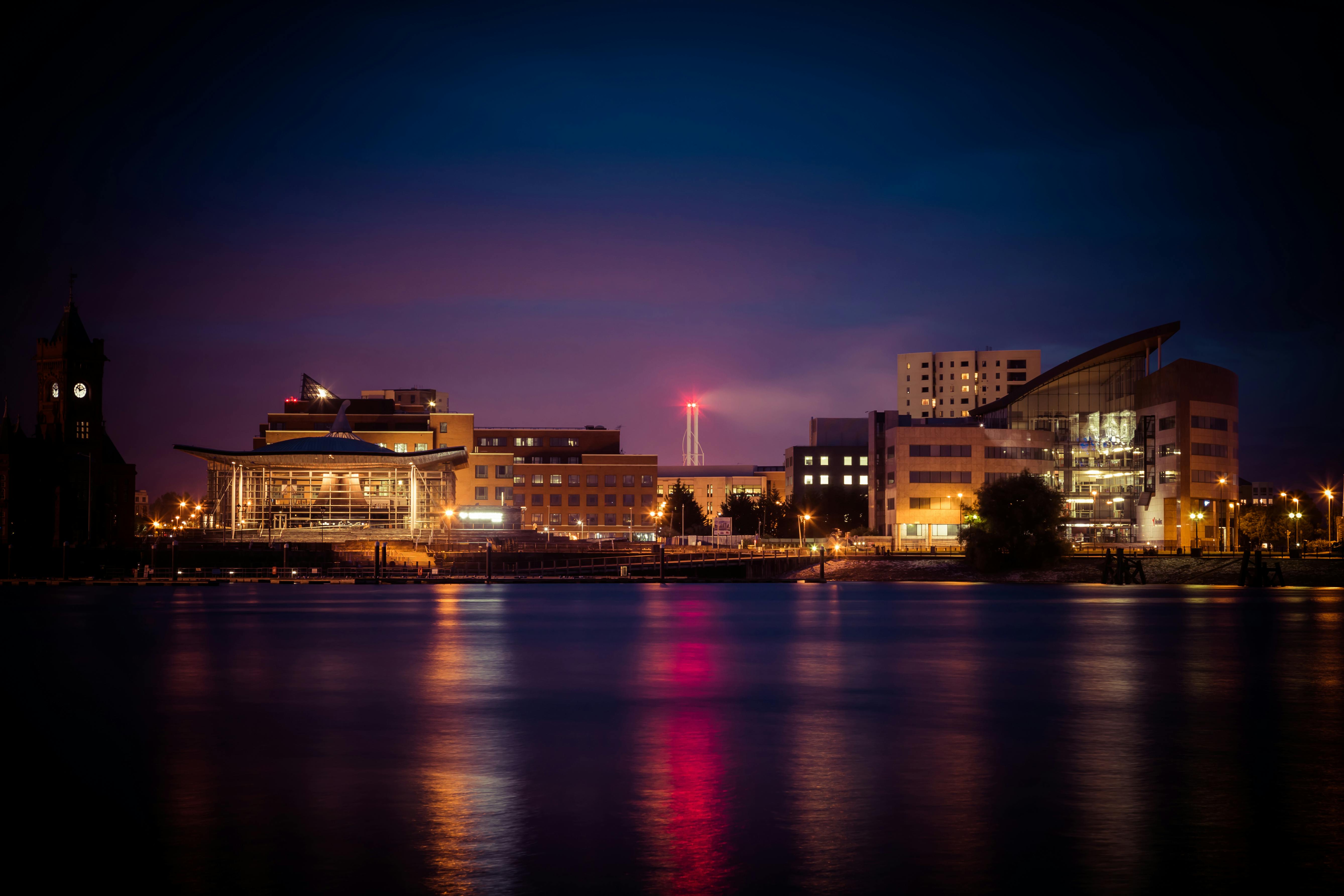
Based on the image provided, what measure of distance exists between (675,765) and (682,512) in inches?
6340

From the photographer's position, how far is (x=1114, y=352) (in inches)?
5007

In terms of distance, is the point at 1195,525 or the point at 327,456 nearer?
the point at 1195,525

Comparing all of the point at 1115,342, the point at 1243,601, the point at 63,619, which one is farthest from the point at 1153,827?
the point at 1115,342

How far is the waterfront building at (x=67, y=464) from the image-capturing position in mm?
115375

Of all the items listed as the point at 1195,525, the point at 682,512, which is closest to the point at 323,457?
the point at 682,512

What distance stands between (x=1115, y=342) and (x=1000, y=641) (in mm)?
92428

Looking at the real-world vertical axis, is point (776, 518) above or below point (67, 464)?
below

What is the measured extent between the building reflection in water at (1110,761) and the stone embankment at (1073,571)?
62.0 metres

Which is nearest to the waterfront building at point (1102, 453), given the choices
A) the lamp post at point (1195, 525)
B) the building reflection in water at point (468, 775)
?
the lamp post at point (1195, 525)

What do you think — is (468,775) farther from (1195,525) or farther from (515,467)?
(515,467)

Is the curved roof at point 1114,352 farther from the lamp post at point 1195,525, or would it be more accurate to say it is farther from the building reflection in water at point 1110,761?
the building reflection in water at point 1110,761

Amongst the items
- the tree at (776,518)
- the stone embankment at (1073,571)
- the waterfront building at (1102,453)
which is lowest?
the stone embankment at (1073,571)

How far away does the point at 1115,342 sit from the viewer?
127 metres

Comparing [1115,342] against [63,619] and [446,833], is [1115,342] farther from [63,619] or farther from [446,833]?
[446,833]
